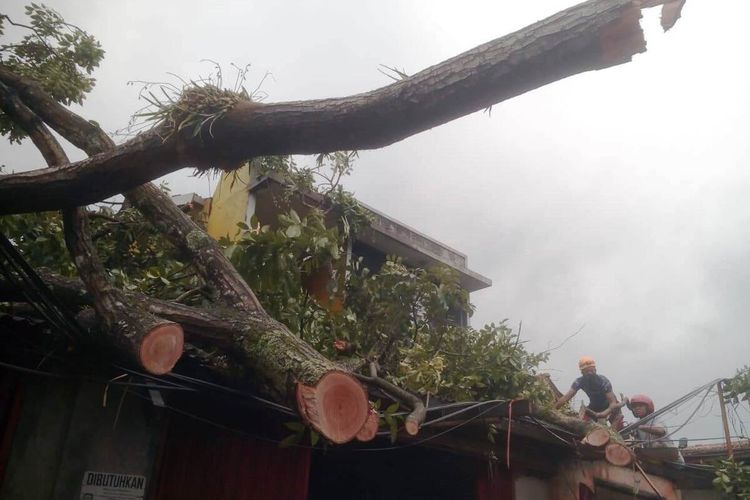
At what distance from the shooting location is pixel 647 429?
7.47 metres

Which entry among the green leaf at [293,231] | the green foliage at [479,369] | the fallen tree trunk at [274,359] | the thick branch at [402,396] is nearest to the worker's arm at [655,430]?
the green foliage at [479,369]

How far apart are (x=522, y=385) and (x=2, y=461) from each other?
5.06 metres

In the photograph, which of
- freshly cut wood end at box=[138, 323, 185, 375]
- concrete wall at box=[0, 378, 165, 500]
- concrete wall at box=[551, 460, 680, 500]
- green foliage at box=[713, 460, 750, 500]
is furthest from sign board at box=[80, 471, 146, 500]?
green foliage at box=[713, 460, 750, 500]

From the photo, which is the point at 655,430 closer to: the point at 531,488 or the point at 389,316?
the point at 531,488

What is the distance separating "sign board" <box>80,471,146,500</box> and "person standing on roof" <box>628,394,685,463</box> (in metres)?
5.11

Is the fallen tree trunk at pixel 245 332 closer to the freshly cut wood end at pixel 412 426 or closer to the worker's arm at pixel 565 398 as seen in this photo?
the freshly cut wood end at pixel 412 426

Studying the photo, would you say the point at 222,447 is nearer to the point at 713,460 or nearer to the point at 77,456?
the point at 77,456

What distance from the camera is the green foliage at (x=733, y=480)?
8.08m

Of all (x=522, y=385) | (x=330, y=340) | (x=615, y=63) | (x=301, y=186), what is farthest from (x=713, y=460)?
(x=615, y=63)

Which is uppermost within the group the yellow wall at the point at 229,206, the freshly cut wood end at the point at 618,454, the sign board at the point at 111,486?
the yellow wall at the point at 229,206

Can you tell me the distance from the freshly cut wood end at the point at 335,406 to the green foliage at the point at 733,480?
697cm

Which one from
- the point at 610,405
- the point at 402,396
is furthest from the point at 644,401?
the point at 402,396

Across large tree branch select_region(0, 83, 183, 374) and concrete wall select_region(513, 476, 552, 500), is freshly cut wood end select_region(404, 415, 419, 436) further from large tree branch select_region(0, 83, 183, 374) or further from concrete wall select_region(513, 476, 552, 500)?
concrete wall select_region(513, 476, 552, 500)

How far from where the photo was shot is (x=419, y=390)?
6.33m
